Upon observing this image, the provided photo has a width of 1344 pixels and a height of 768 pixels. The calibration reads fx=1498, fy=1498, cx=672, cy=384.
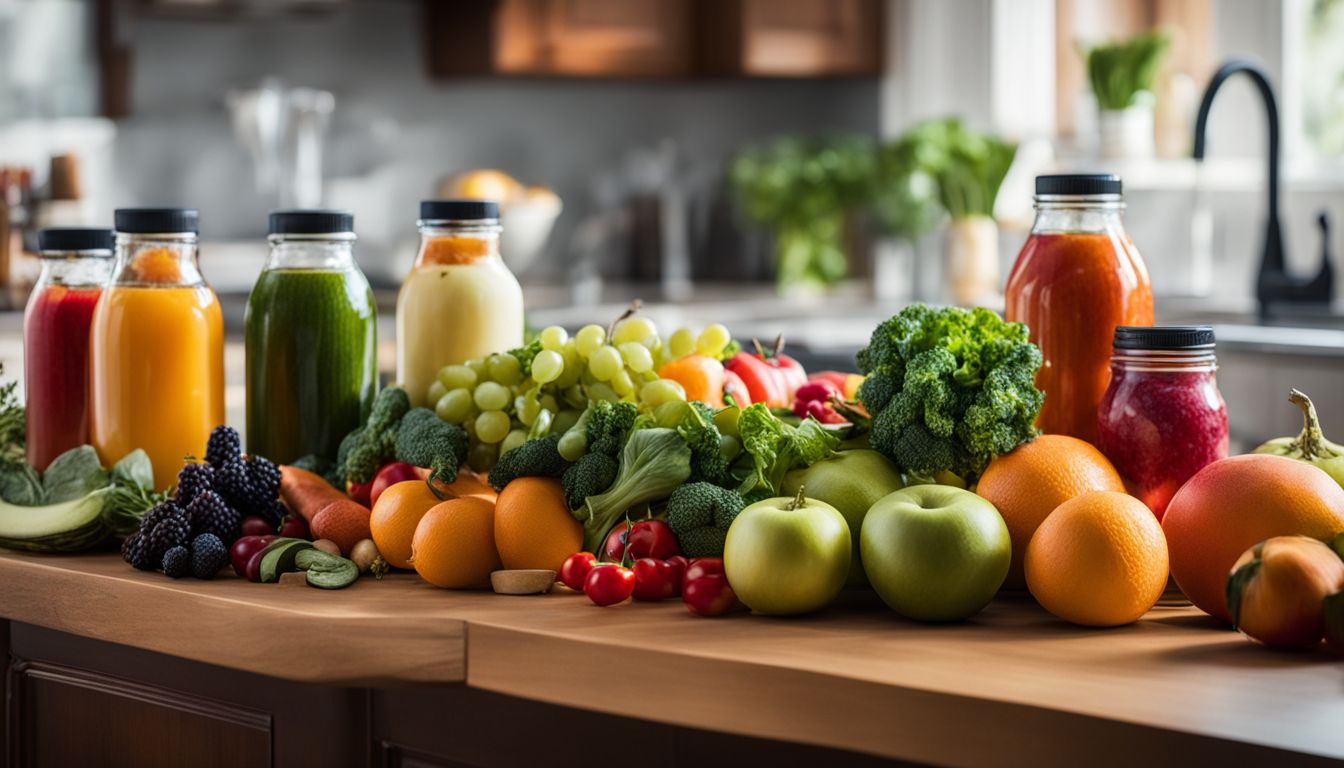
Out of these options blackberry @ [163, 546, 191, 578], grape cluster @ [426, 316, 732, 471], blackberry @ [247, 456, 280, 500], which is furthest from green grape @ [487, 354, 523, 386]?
blackberry @ [163, 546, 191, 578]

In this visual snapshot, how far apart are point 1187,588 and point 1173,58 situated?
3387 mm

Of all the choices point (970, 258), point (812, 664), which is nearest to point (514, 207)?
point (970, 258)

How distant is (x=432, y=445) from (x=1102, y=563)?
1.94ft

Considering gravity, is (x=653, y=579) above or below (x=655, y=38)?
below

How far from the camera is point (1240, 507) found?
113cm

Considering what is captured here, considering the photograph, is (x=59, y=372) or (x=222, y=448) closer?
(x=222, y=448)

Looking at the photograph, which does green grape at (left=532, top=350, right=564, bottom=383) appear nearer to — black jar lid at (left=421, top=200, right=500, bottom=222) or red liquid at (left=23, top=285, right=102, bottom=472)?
black jar lid at (left=421, top=200, right=500, bottom=222)

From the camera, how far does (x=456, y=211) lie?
153cm

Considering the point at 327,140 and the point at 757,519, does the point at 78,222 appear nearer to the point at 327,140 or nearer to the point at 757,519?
the point at 327,140

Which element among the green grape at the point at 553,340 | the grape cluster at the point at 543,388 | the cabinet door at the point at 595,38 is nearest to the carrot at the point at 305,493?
the grape cluster at the point at 543,388

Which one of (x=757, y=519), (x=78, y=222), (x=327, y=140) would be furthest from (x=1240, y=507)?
(x=327, y=140)

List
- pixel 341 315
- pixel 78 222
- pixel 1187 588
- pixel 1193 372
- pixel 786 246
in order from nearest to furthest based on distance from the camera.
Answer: pixel 1187 588
pixel 1193 372
pixel 341 315
pixel 78 222
pixel 786 246

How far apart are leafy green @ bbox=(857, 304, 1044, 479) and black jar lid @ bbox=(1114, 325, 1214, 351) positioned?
0.26 ft

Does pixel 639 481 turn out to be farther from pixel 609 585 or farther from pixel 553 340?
pixel 553 340
